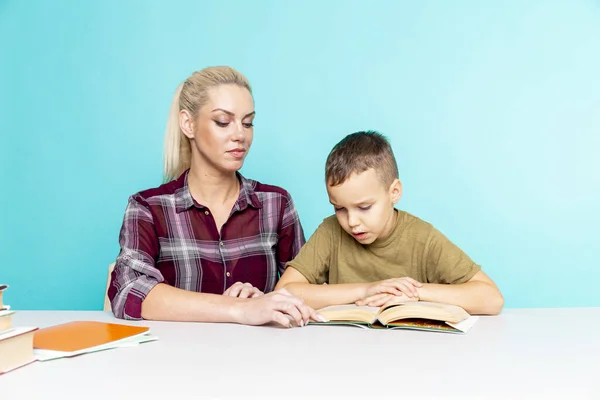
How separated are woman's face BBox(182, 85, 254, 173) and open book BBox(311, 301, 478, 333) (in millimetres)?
760

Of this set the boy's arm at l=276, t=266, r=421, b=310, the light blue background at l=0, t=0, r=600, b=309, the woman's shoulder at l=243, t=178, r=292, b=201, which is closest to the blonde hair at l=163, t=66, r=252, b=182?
the woman's shoulder at l=243, t=178, r=292, b=201

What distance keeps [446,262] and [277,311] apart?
0.63m

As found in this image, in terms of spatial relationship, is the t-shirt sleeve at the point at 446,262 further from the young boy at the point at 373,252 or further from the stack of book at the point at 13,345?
the stack of book at the point at 13,345

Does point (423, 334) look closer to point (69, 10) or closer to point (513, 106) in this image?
point (513, 106)

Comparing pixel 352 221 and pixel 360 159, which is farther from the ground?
pixel 360 159

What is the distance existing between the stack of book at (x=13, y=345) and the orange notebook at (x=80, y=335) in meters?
0.07

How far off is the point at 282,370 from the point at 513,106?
248 centimetres

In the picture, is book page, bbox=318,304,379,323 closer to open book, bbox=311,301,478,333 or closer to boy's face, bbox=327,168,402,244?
open book, bbox=311,301,478,333

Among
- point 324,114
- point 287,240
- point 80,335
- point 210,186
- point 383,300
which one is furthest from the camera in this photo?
point 324,114

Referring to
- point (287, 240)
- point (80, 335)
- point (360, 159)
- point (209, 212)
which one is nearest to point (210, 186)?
point (209, 212)

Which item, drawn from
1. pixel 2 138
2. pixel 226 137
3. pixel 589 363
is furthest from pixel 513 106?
pixel 2 138

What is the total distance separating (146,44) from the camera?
344 cm

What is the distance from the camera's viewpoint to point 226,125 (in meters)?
2.25

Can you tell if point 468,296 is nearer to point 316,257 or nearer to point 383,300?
point 383,300
